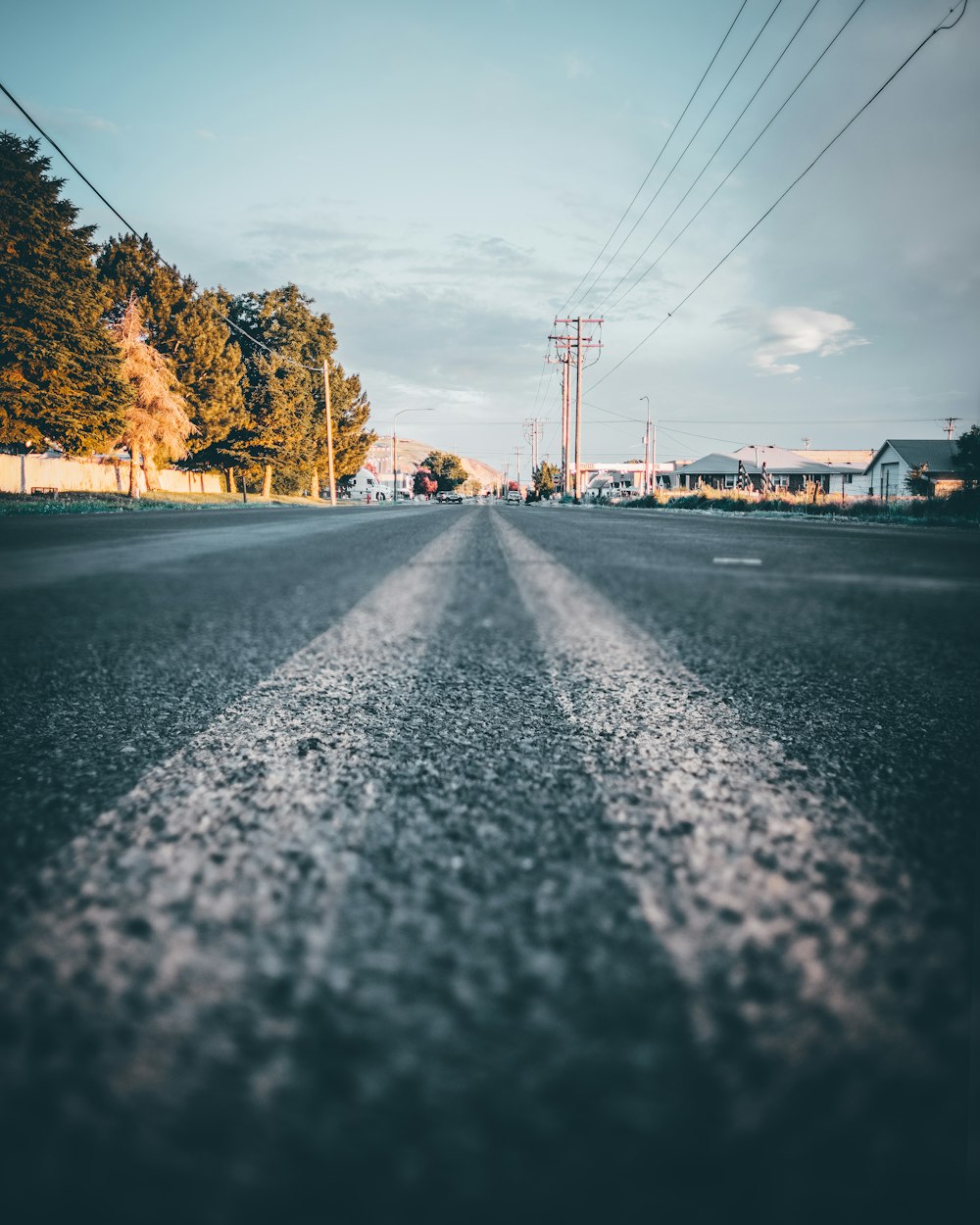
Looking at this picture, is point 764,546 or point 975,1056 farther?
point 764,546

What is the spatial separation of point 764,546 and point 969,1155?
6.21 m

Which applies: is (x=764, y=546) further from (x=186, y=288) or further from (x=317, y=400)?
(x=317, y=400)

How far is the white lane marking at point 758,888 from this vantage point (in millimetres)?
572

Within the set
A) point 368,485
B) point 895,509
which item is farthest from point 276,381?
point 368,485

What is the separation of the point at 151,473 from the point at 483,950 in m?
40.7

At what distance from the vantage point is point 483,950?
2.18 ft

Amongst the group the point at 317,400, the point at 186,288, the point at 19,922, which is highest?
the point at 186,288

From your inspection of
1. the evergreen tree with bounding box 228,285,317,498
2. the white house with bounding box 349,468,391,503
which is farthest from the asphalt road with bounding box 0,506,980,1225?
the white house with bounding box 349,468,391,503

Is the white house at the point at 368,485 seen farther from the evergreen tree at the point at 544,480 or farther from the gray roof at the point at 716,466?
the gray roof at the point at 716,466

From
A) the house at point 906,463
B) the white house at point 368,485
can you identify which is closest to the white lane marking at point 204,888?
the house at point 906,463

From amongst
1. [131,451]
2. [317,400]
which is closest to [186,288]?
[131,451]

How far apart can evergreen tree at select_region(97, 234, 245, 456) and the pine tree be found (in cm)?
182

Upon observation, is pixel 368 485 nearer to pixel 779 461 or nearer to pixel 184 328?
pixel 779 461

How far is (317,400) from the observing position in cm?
5138
